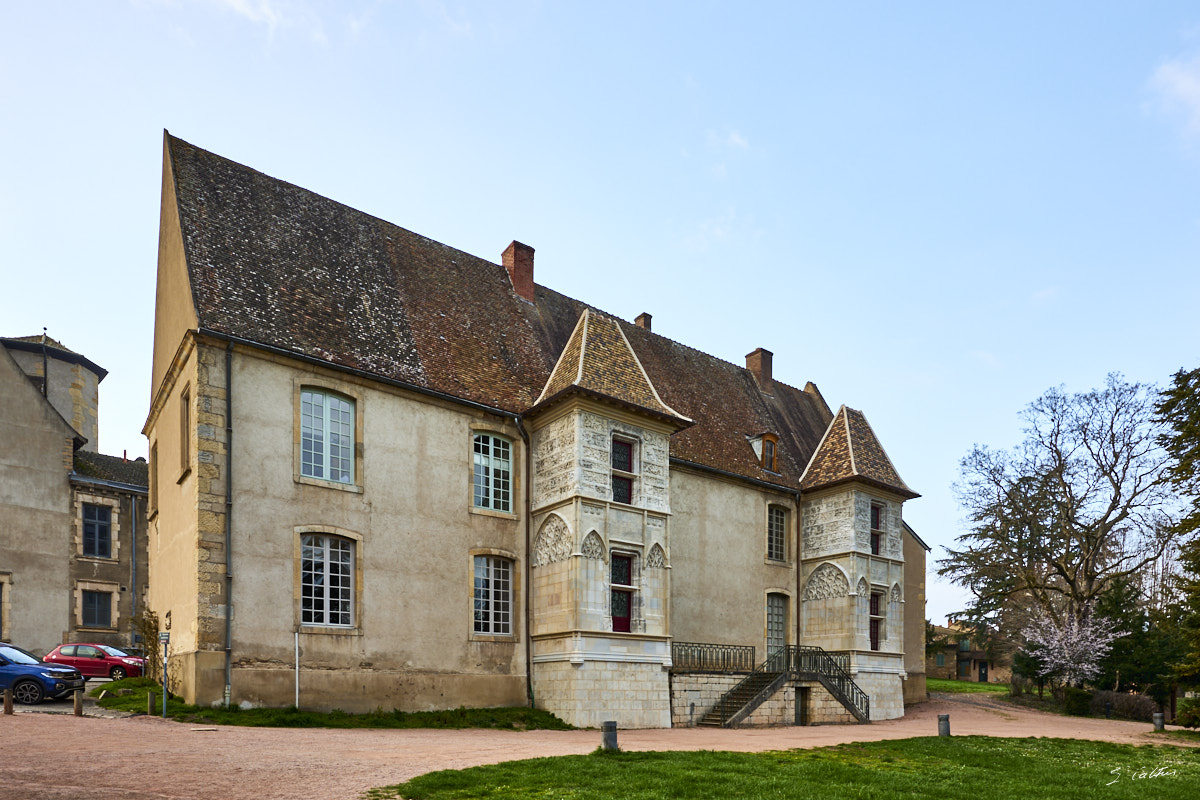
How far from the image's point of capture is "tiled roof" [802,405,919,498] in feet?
→ 94.8

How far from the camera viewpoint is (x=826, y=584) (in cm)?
2880

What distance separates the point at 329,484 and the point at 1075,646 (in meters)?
30.1

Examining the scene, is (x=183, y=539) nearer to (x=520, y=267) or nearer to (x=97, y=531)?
(x=520, y=267)

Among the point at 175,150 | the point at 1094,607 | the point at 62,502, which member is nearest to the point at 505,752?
the point at 175,150

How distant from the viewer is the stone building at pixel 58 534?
92.5 ft

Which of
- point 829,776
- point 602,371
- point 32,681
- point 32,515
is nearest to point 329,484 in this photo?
point 32,681

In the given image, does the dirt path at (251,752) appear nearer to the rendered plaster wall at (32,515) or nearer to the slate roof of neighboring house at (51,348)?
the rendered plaster wall at (32,515)

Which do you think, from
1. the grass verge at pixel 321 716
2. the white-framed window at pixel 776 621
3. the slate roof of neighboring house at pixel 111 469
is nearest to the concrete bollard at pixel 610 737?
the grass verge at pixel 321 716

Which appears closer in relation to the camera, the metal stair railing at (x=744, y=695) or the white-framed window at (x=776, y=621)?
the metal stair railing at (x=744, y=695)

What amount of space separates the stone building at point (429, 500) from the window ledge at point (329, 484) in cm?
7

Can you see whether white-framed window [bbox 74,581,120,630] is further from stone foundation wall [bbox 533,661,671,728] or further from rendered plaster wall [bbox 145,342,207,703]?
stone foundation wall [bbox 533,661,671,728]

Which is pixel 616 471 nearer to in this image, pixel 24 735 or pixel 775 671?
pixel 775 671

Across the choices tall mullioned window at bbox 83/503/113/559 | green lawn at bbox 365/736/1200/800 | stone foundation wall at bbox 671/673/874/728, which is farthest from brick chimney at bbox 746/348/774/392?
tall mullioned window at bbox 83/503/113/559

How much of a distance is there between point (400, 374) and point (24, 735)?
10.3 m
